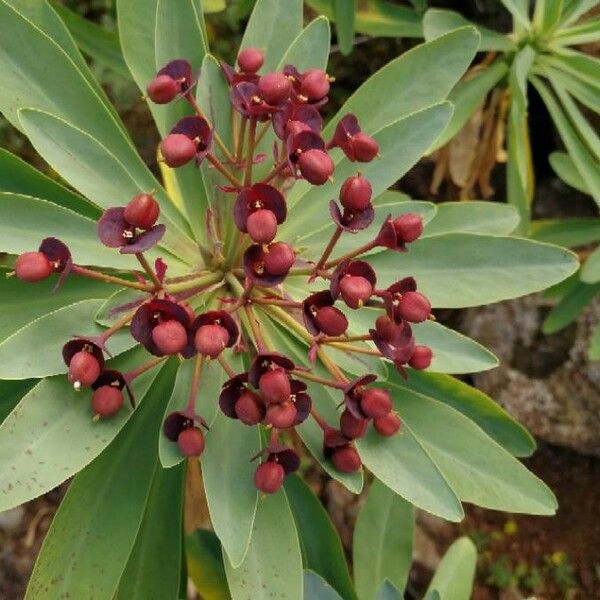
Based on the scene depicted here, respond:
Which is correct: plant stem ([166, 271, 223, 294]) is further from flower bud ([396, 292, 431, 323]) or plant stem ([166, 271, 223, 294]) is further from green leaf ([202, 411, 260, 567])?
flower bud ([396, 292, 431, 323])

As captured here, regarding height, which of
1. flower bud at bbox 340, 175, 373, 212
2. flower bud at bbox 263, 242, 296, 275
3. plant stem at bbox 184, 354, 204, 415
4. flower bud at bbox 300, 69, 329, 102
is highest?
flower bud at bbox 300, 69, 329, 102

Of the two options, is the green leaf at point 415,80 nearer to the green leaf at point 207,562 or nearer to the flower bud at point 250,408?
the flower bud at point 250,408

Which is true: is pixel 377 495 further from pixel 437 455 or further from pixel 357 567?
pixel 437 455

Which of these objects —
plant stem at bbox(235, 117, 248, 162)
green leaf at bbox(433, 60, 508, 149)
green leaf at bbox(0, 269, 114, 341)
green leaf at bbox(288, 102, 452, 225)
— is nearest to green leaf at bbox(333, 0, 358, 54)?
green leaf at bbox(433, 60, 508, 149)

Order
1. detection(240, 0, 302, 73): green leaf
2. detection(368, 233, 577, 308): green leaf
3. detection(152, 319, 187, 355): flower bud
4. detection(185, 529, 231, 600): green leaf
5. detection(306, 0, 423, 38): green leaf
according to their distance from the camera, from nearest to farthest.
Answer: detection(152, 319, 187, 355): flower bud < detection(368, 233, 577, 308): green leaf < detection(240, 0, 302, 73): green leaf < detection(185, 529, 231, 600): green leaf < detection(306, 0, 423, 38): green leaf

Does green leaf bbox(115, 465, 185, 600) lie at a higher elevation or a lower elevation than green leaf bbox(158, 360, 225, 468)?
lower

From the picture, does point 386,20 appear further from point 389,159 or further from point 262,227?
point 262,227

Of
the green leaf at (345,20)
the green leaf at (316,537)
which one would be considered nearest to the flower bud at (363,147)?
the green leaf at (316,537)

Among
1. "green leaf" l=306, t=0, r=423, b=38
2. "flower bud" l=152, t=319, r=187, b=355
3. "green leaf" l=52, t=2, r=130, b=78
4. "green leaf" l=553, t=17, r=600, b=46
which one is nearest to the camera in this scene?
"flower bud" l=152, t=319, r=187, b=355

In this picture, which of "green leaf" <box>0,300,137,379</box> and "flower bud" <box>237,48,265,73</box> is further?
"flower bud" <box>237,48,265,73</box>
